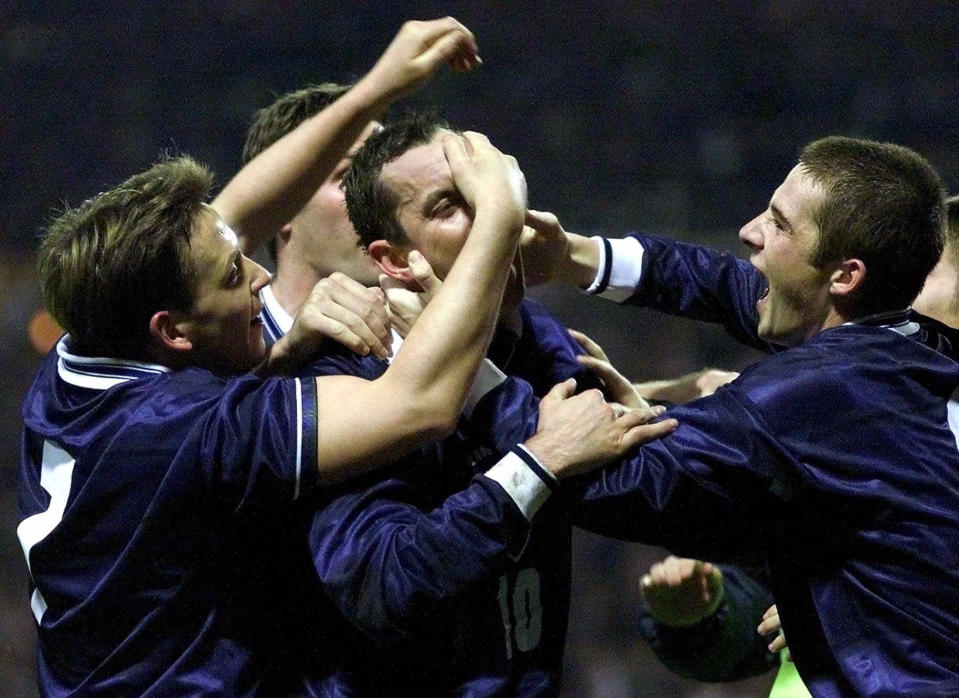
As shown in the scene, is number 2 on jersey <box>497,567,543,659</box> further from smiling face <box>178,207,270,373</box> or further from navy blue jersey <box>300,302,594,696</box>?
smiling face <box>178,207,270,373</box>

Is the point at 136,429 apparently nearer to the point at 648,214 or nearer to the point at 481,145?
the point at 481,145

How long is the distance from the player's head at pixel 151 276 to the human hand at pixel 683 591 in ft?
4.20

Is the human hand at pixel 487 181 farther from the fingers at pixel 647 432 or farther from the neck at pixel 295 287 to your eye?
the neck at pixel 295 287

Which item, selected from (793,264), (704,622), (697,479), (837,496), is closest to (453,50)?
(793,264)

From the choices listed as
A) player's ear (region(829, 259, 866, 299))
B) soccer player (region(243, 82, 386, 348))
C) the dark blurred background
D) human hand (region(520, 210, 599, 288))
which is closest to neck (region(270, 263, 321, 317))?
soccer player (region(243, 82, 386, 348))

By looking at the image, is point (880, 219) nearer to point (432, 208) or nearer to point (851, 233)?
point (851, 233)

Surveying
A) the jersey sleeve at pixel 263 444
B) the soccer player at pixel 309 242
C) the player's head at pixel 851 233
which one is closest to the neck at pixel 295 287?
the soccer player at pixel 309 242

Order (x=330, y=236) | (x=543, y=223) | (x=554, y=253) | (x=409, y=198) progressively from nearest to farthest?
1. (x=409, y=198)
2. (x=543, y=223)
3. (x=554, y=253)
4. (x=330, y=236)

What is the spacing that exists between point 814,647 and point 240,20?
4993mm

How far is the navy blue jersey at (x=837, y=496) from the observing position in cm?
202

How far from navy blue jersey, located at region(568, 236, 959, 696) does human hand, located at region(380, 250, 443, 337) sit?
1.25 feet

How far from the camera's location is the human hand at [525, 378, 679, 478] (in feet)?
6.51

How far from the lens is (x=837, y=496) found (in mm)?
2041

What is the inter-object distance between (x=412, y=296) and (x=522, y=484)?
388 mm
